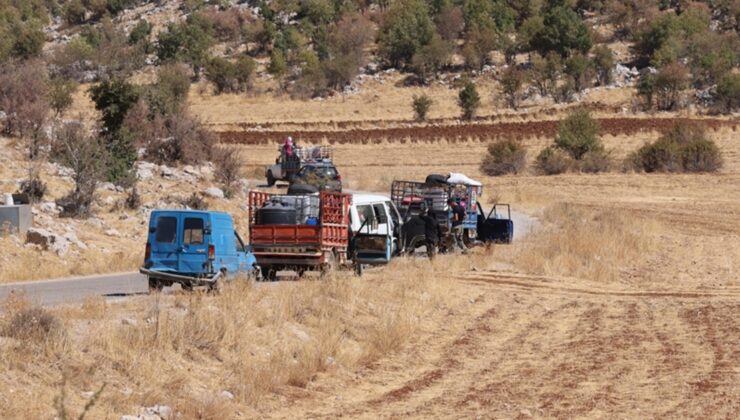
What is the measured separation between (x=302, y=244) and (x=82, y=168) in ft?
40.2

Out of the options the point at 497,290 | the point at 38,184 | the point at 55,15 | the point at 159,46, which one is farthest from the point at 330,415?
the point at 55,15

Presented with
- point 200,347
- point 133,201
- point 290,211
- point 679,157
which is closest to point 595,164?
point 679,157

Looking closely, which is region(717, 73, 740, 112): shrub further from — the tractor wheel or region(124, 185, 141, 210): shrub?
the tractor wheel

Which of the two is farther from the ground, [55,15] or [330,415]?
[55,15]

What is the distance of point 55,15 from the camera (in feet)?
554

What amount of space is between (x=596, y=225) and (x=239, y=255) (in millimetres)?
17501

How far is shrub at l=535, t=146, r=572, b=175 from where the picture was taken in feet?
210

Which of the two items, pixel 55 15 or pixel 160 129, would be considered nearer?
pixel 160 129

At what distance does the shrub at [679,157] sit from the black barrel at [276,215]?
131ft

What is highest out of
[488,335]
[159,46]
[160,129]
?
[159,46]

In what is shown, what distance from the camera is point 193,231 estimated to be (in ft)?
72.9

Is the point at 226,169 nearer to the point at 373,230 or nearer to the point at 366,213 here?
the point at 366,213

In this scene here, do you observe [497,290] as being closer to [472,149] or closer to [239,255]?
[239,255]

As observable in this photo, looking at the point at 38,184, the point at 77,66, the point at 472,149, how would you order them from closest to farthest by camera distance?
the point at 38,184
the point at 472,149
the point at 77,66
